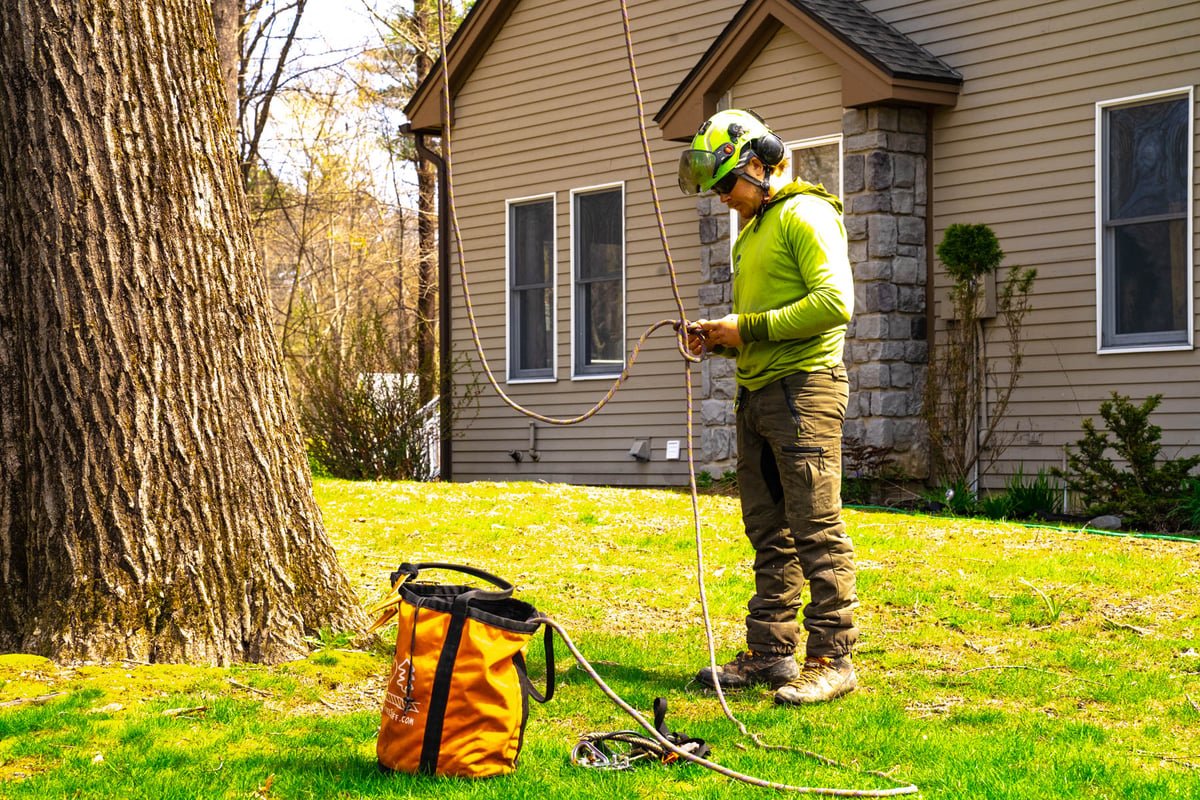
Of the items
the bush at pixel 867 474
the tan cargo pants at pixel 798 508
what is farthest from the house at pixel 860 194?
the tan cargo pants at pixel 798 508

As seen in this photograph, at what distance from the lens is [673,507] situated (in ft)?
32.2

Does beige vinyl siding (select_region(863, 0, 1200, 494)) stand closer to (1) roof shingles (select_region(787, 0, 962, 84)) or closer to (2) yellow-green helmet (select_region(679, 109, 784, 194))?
(1) roof shingles (select_region(787, 0, 962, 84))

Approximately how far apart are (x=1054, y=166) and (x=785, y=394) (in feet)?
20.8

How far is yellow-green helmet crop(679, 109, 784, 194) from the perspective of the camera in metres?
4.84

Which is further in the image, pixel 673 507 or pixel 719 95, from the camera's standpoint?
pixel 719 95

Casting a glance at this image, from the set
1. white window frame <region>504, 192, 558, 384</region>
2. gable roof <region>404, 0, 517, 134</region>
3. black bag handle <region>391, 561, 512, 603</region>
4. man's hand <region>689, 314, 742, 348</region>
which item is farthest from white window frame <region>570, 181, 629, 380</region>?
black bag handle <region>391, 561, 512, 603</region>

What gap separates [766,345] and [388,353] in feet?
30.1

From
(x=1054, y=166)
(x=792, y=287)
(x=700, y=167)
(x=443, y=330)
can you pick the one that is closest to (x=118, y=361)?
(x=700, y=167)

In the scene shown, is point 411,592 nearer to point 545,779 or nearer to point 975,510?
point 545,779

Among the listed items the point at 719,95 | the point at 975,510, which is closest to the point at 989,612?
the point at 975,510

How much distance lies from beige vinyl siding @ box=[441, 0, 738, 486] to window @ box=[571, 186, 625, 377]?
0.12m

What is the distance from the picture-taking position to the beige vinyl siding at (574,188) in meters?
12.9

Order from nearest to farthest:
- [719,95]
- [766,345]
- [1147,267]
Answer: [766,345] < [1147,267] < [719,95]

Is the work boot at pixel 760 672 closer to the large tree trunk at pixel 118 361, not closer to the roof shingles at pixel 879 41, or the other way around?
the large tree trunk at pixel 118 361
